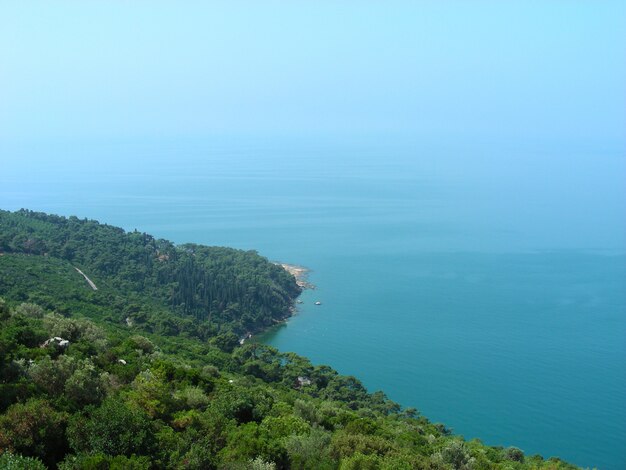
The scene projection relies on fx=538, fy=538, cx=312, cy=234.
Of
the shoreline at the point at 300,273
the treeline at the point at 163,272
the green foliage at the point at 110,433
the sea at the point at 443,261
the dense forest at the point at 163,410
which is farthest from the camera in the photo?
the shoreline at the point at 300,273

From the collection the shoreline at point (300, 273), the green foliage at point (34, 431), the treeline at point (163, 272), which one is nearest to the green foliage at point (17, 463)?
the green foliage at point (34, 431)

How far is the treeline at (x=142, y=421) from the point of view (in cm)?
760

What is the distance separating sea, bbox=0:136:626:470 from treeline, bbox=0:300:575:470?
546 inches

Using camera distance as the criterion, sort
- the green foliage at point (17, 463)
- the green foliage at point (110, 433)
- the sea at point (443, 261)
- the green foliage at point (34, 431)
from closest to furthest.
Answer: the green foliage at point (17, 463) < the green foliage at point (34, 431) < the green foliage at point (110, 433) < the sea at point (443, 261)

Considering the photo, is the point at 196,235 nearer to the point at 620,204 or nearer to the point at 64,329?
the point at 64,329

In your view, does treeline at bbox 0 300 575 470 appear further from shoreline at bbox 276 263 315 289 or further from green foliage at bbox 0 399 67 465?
shoreline at bbox 276 263 315 289

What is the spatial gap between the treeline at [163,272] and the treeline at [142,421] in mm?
19835

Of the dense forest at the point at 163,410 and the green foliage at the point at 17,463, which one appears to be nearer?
the green foliage at the point at 17,463

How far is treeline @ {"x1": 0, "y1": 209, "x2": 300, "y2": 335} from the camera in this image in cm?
3620

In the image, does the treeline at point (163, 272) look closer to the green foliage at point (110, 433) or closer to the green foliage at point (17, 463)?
the green foliage at point (110, 433)

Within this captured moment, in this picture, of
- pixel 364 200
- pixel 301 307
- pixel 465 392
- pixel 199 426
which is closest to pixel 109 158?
pixel 364 200

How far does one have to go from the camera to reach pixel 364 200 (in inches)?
3381

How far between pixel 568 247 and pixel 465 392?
35.5 m

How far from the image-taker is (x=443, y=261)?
52.8m
